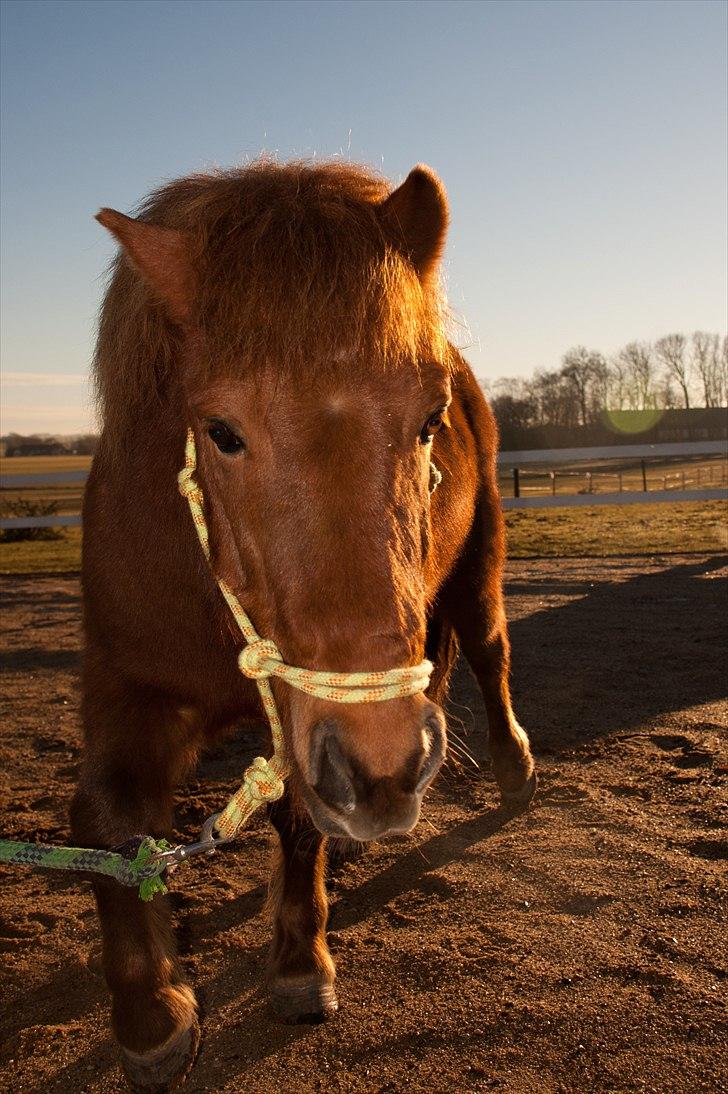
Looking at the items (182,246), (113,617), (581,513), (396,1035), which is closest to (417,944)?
(396,1035)

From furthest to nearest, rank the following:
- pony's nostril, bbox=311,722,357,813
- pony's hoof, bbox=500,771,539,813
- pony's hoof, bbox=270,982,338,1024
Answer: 1. pony's hoof, bbox=500,771,539,813
2. pony's hoof, bbox=270,982,338,1024
3. pony's nostril, bbox=311,722,357,813

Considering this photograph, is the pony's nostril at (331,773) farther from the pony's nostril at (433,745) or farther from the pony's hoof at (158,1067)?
the pony's hoof at (158,1067)

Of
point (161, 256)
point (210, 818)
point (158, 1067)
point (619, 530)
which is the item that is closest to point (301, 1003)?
point (158, 1067)

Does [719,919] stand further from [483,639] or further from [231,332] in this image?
[231,332]

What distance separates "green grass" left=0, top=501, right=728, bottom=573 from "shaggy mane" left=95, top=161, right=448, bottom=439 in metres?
10.3

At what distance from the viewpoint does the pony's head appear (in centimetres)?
163

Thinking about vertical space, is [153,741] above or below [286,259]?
below

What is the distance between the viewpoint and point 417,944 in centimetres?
287

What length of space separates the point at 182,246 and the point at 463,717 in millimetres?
4075

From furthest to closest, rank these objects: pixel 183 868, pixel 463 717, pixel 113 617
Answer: pixel 463 717 → pixel 183 868 → pixel 113 617

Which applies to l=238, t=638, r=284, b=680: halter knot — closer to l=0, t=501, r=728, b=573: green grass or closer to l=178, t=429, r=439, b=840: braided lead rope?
l=178, t=429, r=439, b=840: braided lead rope

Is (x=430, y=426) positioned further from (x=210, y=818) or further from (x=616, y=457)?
(x=616, y=457)

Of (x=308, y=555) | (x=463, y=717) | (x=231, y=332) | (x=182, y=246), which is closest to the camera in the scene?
(x=308, y=555)

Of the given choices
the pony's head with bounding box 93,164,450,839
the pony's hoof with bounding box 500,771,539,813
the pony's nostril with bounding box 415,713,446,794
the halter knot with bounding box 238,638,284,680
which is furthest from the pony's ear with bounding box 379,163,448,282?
the pony's hoof with bounding box 500,771,539,813
